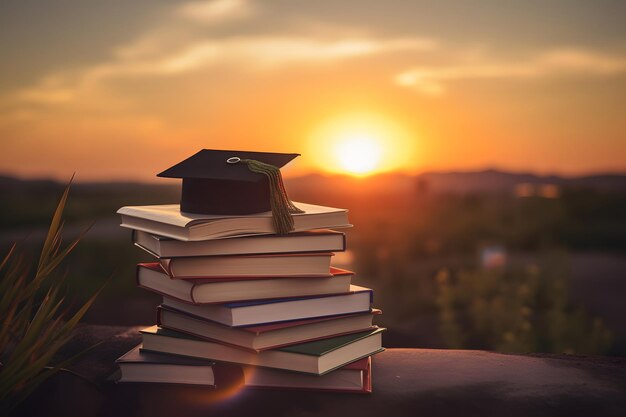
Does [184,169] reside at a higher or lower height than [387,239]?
higher

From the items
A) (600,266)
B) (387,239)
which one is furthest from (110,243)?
(600,266)

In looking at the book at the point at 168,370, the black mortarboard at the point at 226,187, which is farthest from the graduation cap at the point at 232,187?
the book at the point at 168,370

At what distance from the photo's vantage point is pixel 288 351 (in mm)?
2150

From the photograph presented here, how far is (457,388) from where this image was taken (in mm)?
2252

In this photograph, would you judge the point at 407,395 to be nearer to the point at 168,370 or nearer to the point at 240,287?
the point at 240,287

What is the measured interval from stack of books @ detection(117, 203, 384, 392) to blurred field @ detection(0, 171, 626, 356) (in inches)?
10.9

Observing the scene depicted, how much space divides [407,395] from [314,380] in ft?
0.98

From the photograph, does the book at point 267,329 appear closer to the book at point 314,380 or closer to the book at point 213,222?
the book at point 314,380

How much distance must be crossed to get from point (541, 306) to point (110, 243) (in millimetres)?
6300

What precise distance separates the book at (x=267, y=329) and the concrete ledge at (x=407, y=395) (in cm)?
17

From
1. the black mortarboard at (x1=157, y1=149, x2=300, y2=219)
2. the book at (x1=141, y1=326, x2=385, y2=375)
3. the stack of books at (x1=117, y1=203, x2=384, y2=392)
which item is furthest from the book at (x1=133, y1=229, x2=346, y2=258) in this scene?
the book at (x1=141, y1=326, x2=385, y2=375)

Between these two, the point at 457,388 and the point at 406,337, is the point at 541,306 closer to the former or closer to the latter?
the point at 406,337

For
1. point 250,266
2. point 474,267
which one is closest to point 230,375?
point 250,266

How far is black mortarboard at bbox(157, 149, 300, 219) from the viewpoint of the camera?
2318 mm
